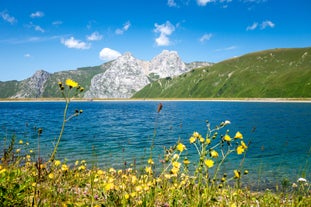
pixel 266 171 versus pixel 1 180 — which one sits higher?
pixel 1 180

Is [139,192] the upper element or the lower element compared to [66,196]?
upper

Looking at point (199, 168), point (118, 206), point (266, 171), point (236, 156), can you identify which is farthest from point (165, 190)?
point (236, 156)

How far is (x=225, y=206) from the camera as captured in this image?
16.6 feet

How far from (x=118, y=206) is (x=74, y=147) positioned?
88.4 feet

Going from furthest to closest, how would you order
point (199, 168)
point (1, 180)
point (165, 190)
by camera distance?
point (165, 190), point (1, 180), point (199, 168)

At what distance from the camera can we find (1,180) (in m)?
4.91

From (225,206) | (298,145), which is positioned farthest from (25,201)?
(298,145)

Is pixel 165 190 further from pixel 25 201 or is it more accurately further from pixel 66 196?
pixel 25 201

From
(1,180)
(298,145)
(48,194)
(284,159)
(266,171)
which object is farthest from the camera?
(298,145)

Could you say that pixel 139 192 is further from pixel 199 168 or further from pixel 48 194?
pixel 48 194

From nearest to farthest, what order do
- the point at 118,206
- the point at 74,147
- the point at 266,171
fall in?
the point at 118,206, the point at 266,171, the point at 74,147

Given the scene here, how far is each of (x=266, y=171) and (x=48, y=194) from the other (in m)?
17.8

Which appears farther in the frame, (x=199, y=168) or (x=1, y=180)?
(x=1, y=180)

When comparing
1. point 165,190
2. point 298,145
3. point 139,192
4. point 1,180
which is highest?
point 1,180
